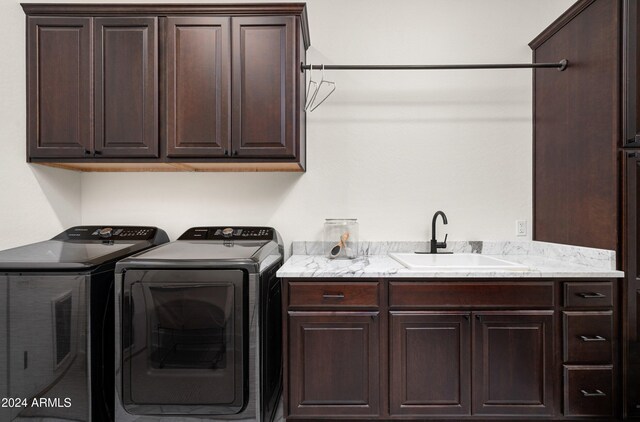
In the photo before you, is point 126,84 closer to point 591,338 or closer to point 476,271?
point 476,271

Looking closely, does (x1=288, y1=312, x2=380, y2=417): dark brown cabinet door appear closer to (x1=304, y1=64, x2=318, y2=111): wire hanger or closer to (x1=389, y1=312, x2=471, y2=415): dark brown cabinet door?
(x1=389, y1=312, x2=471, y2=415): dark brown cabinet door

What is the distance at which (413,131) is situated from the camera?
234 cm

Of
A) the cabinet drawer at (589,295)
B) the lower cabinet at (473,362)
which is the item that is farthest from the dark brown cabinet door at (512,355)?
the cabinet drawer at (589,295)

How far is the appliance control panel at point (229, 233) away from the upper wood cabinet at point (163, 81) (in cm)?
51

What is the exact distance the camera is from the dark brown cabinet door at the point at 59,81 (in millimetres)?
1927

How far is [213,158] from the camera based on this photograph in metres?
1.96

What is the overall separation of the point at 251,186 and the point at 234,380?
124 cm

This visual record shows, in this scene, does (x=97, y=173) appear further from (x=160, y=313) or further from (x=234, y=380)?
(x=234, y=380)

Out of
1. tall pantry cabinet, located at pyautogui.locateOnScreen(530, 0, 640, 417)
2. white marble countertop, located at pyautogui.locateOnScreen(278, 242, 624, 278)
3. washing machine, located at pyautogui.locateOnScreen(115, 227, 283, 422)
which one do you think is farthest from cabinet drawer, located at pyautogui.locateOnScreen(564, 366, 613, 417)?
washing machine, located at pyautogui.locateOnScreen(115, 227, 283, 422)

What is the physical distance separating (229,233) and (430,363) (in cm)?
140

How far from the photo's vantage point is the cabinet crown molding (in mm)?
1894

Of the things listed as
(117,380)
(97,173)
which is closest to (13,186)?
(97,173)

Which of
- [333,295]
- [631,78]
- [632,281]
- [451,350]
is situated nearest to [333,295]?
[333,295]

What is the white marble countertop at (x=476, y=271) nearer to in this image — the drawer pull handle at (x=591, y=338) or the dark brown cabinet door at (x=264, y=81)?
the drawer pull handle at (x=591, y=338)
